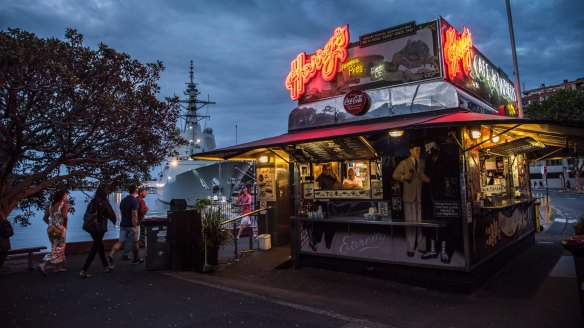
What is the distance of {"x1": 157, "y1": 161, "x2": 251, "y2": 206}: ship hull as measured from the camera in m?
45.8

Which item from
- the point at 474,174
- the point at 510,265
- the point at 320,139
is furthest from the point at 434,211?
the point at 510,265

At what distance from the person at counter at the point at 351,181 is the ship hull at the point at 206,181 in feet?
119

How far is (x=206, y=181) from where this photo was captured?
4750 cm

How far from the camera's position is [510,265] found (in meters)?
8.55

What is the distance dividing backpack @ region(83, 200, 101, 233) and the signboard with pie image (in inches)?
179

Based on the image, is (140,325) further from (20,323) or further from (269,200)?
(269,200)

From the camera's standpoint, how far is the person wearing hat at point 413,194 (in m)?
7.20

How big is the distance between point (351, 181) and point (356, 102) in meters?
1.85

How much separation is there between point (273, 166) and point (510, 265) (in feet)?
21.7

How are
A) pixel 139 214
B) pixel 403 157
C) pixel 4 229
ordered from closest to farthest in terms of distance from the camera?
pixel 403 157 → pixel 4 229 → pixel 139 214

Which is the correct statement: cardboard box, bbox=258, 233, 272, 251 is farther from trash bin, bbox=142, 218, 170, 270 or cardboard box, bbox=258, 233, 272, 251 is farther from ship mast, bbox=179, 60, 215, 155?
ship mast, bbox=179, 60, 215, 155

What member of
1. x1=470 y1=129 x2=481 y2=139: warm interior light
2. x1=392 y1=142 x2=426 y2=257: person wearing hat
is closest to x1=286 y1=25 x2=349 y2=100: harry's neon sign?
x1=392 y1=142 x2=426 y2=257: person wearing hat

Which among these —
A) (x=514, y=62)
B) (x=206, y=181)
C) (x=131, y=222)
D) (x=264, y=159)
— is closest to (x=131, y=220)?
(x=131, y=222)

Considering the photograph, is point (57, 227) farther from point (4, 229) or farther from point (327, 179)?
point (327, 179)
